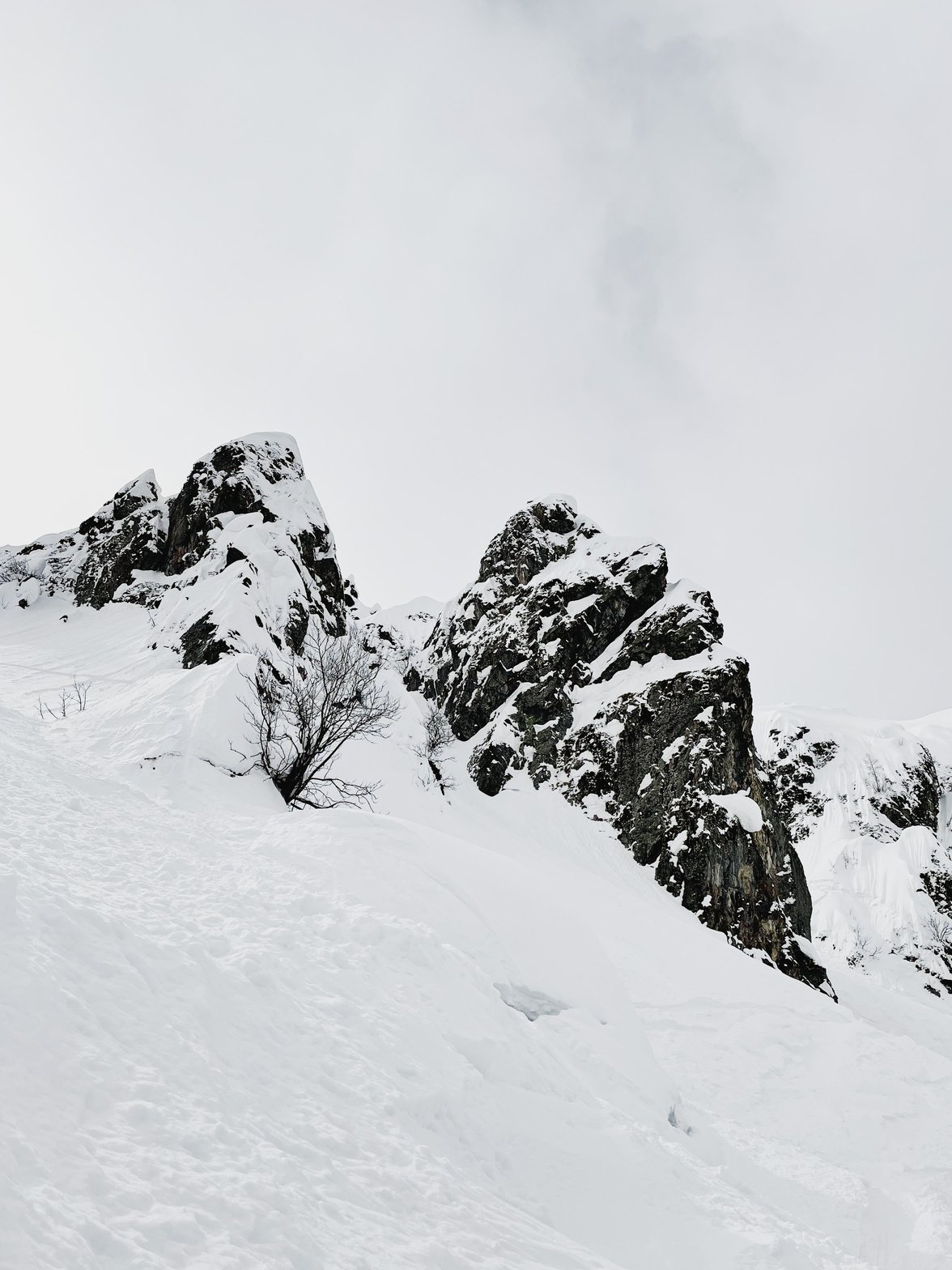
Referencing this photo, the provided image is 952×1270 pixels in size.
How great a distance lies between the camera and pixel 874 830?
2980 inches

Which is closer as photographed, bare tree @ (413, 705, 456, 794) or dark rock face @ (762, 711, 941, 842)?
bare tree @ (413, 705, 456, 794)

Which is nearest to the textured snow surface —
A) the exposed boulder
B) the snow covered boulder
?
the exposed boulder

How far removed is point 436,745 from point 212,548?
17832 millimetres

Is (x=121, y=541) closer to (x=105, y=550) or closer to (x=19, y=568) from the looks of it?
(x=105, y=550)

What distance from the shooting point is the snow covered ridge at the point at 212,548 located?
32.9 meters

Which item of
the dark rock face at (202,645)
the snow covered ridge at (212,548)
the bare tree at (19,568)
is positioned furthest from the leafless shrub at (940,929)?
the bare tree at (19,568)

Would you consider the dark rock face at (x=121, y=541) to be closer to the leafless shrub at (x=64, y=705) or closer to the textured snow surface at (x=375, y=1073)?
the leafless shrub at (x=64, y=705)

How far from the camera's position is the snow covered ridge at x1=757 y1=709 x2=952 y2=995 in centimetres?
5284

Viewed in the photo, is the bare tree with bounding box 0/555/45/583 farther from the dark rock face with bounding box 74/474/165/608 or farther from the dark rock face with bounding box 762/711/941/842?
the dark rock face with bounding box 762/711/941/842

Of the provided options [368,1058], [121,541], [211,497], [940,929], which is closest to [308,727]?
[368,1058]

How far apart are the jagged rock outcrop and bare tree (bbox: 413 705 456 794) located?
2364 mm

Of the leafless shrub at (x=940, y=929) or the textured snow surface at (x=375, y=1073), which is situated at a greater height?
the textured snow surface at (x=375, y=1073)

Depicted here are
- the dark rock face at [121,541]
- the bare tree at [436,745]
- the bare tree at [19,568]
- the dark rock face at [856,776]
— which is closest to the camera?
the bare tree at [436,745]

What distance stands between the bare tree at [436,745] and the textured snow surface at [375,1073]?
593 inches
